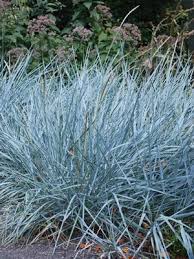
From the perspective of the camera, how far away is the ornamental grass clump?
343cm

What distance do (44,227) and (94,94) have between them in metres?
1.25

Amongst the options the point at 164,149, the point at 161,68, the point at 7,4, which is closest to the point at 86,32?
the point at 7,4

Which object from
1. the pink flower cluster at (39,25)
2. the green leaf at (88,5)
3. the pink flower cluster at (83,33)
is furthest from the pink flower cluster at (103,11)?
the pink flower cluster at (39,25)

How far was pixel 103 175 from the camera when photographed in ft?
11.8

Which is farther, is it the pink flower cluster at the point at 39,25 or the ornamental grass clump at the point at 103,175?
the pink flower cluster at the point at 39,25

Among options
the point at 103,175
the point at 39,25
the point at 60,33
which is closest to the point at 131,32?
the point at 39,25

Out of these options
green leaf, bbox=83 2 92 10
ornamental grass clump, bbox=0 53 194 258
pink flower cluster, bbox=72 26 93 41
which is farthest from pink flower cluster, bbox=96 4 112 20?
ornamental grass clump, bbox=0 53 194 258

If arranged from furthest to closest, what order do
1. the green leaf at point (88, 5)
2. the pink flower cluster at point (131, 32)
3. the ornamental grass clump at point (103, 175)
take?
1. the green leaf at point (88, 5)
2. the pink flower cluster at point (131, 32)
3. the ornamental grass clump at point (103, 175)

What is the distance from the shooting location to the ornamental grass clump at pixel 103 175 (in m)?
3.43

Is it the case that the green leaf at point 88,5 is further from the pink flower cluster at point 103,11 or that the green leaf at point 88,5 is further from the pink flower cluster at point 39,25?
the pink flower cluster at point 39,25

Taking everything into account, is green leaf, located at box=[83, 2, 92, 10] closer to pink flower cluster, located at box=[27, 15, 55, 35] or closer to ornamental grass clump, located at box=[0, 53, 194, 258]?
pink flower cluster, located at box=[27, 15, 55, 35]

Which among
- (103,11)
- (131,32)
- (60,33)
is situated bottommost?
(60,33)

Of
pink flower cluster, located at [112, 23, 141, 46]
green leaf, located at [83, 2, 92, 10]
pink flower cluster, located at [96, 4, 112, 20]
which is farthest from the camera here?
green leaf, located at [83, 2, 92, 10]

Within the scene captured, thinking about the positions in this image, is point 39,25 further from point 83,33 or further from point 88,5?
point 88,5
